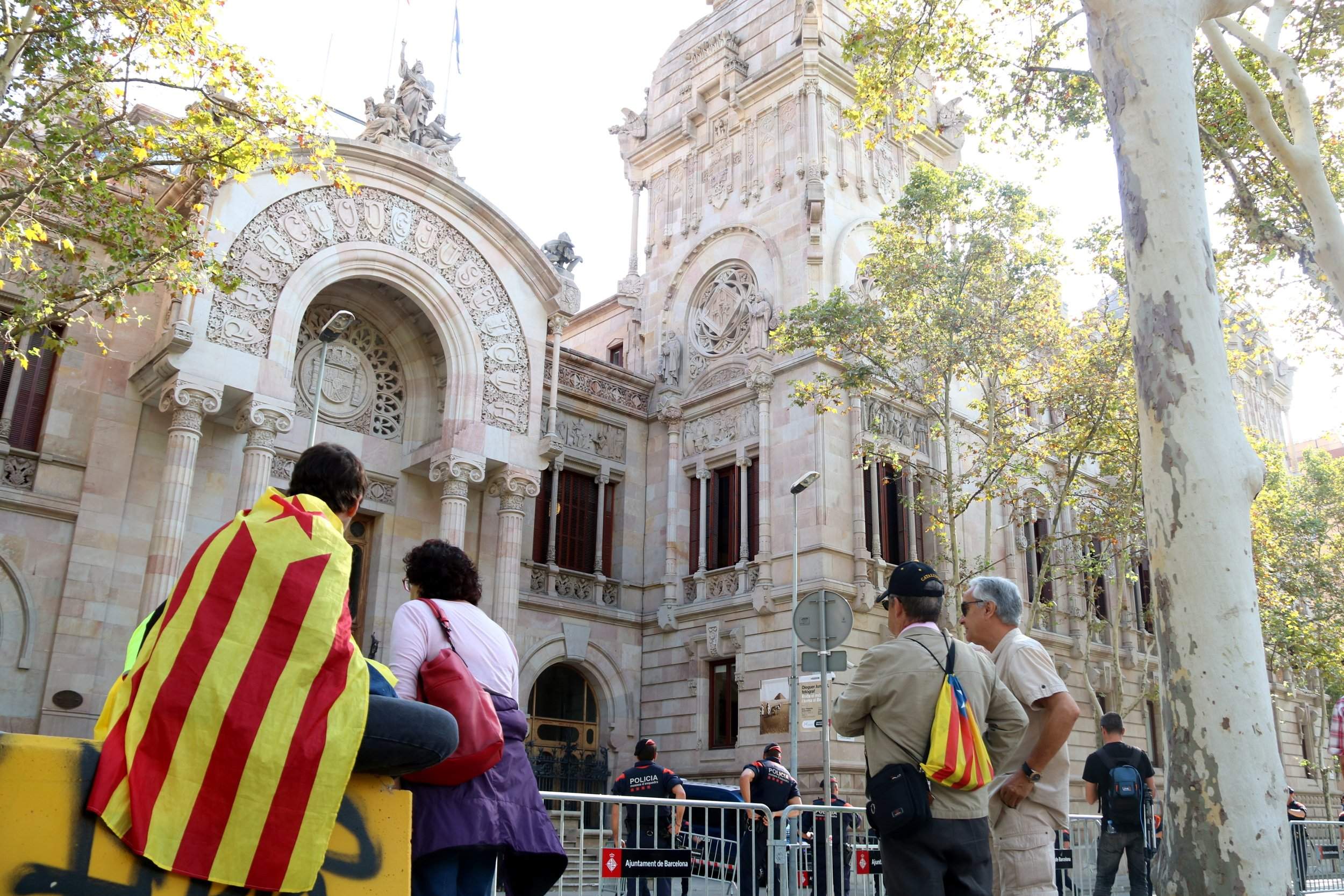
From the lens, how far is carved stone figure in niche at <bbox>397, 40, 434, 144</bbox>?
19.4m

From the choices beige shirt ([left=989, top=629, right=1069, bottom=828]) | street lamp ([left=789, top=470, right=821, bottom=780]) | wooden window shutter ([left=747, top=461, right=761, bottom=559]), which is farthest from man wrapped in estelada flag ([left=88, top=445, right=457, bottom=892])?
wooden window shutter ([left=747, top=461, right=761, bottom=559])

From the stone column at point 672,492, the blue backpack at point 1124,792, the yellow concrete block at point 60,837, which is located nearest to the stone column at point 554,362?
the stone column at point 672,492

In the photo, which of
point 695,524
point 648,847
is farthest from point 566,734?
point 648,847

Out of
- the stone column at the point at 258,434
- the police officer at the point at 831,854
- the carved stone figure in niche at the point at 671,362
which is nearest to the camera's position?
the police officer at the point at 831,854

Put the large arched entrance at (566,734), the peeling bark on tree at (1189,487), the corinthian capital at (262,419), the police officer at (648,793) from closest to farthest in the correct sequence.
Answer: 1. the peeling bark on tree at (1189,487)
2. the police officer at (648,793)
3. the corinthian capital at (262,419)
4. the large arched entrance at (566,734)

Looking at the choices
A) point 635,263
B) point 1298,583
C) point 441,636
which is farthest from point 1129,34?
point 1298,583

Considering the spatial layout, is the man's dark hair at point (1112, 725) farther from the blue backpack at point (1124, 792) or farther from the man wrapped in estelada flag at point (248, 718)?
the man wrapped in estelada flag at point (248, 718)

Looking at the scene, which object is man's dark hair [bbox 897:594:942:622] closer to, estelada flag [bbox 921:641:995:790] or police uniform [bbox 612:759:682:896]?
estelada flag [bbox 921:641:995:790]

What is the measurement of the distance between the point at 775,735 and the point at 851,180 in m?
12.1

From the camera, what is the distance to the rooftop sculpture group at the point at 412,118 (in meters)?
18.9

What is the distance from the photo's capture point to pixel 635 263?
27.1 metres

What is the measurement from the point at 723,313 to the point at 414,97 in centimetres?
811

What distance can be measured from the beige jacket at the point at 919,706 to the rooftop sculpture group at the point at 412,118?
Result: 1658 centimetres

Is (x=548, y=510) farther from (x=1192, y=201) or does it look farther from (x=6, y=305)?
(x=1192, y=201)
